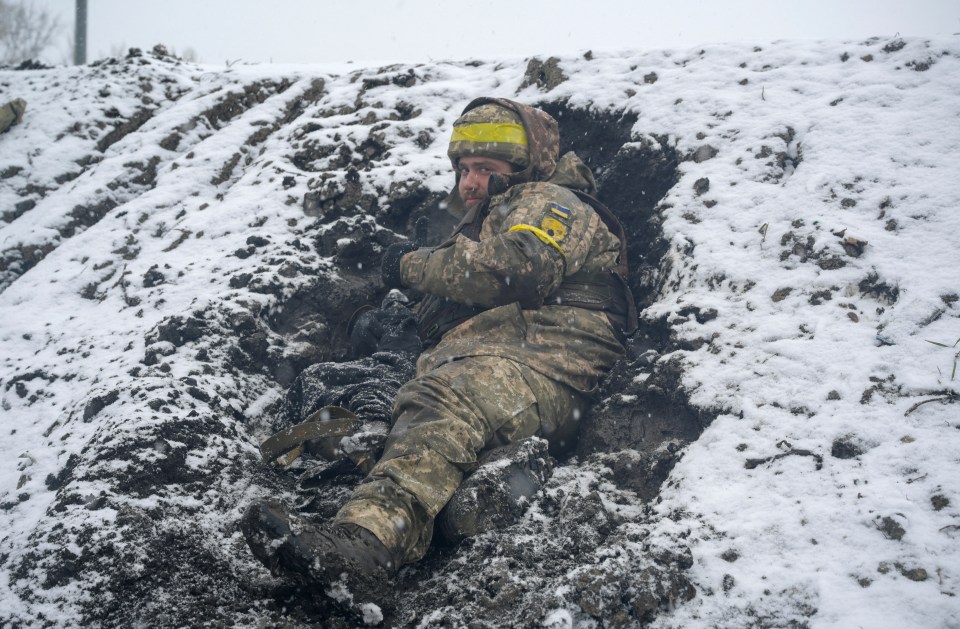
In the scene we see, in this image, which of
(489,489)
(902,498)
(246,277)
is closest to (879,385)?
(902,498)

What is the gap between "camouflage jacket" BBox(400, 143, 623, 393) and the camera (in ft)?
11.3

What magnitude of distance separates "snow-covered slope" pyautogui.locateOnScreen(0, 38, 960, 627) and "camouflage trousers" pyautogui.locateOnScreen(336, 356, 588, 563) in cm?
26

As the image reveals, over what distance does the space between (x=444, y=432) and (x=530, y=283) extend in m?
0.97

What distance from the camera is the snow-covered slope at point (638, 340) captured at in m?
2.36

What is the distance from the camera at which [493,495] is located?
2758 millimetres

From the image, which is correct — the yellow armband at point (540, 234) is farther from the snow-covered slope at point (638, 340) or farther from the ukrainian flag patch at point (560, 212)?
the snow-covered slope at point (638, 340)

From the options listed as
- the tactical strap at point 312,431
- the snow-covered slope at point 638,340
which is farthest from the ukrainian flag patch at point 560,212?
the tactical strap at point 312,431

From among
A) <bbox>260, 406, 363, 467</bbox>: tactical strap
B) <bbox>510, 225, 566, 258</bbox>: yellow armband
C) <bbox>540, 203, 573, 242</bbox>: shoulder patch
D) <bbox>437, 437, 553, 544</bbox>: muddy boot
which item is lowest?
<bbox>260, 406, 363, 467</bbox>: tactical strap

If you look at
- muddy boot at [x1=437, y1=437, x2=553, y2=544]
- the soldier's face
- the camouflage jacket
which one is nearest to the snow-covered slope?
muddy boot at [x1=437, y1=437, x2=553, y2=544]

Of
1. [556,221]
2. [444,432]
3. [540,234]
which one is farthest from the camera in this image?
[556,221]

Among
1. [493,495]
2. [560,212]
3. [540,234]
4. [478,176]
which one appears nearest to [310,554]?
[493,495]

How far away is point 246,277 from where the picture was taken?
4.50 meters

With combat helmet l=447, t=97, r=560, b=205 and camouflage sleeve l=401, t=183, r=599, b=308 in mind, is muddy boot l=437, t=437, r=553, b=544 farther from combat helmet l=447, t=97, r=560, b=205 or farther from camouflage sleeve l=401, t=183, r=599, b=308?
combat helmet l=447, t=97, r=560, b=205

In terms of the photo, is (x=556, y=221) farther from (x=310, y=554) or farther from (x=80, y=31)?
(x=80, y=31)
